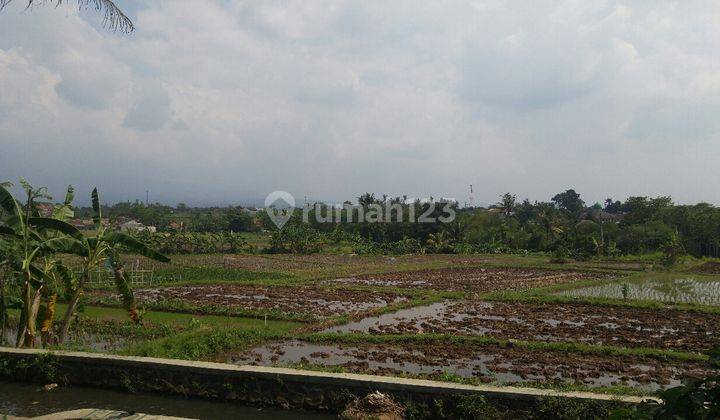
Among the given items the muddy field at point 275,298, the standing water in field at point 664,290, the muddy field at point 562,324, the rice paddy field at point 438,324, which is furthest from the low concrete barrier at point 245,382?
the standing water in field at point 664,290

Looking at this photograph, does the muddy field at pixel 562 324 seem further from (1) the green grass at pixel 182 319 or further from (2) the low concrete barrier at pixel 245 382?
(2) the low concrete barrier at pixel 245 382

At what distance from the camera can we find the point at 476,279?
2508 cm

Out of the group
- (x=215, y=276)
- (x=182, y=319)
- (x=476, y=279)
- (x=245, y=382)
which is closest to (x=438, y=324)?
(x=182, y=319)

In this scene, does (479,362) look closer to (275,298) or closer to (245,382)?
(245,382)

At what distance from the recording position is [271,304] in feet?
57.1

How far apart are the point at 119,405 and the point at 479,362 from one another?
6.34m

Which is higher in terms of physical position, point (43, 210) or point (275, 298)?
point (43, 210)

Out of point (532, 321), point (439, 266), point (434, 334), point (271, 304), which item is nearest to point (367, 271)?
point (439, 266)

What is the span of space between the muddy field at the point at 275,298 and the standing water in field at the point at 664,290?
26.2 feet

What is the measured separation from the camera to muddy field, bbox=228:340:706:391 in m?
8.91

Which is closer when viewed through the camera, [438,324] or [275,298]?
[438,324]

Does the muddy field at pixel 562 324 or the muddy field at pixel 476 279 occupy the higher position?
the muddy field at pixel 476 279

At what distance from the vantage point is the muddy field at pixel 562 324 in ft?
40.4

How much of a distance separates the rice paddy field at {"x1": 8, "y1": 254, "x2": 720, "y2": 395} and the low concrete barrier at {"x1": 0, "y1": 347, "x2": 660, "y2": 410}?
1.00m
